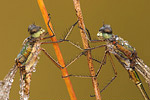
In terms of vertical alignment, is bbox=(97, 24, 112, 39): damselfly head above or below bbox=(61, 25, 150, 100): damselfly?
above

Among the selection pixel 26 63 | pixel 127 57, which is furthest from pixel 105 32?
pixel 26 63

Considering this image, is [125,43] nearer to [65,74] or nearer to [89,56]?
[89,56]

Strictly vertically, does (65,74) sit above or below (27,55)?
below

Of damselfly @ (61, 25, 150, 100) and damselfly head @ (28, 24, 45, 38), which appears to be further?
damselfly @ (61, 25, 150, 100)

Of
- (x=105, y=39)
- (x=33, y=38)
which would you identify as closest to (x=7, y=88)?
(x=33, y=38)

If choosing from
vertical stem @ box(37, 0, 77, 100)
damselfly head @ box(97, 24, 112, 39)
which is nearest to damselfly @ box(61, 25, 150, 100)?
damselfly head @ box(97, 24, 112, 39)

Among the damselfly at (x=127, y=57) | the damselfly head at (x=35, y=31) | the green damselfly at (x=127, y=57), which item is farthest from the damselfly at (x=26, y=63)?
the green damselfly at (x=127, y=57)

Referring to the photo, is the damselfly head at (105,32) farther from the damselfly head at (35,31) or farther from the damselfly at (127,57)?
the damselfly head at (35,31)

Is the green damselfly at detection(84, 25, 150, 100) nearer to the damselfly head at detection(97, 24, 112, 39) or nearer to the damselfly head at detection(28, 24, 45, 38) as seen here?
the damselfly head at detection(97, 24, 112, 39)

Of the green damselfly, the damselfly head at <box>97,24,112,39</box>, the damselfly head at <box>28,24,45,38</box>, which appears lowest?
the green damselfly
